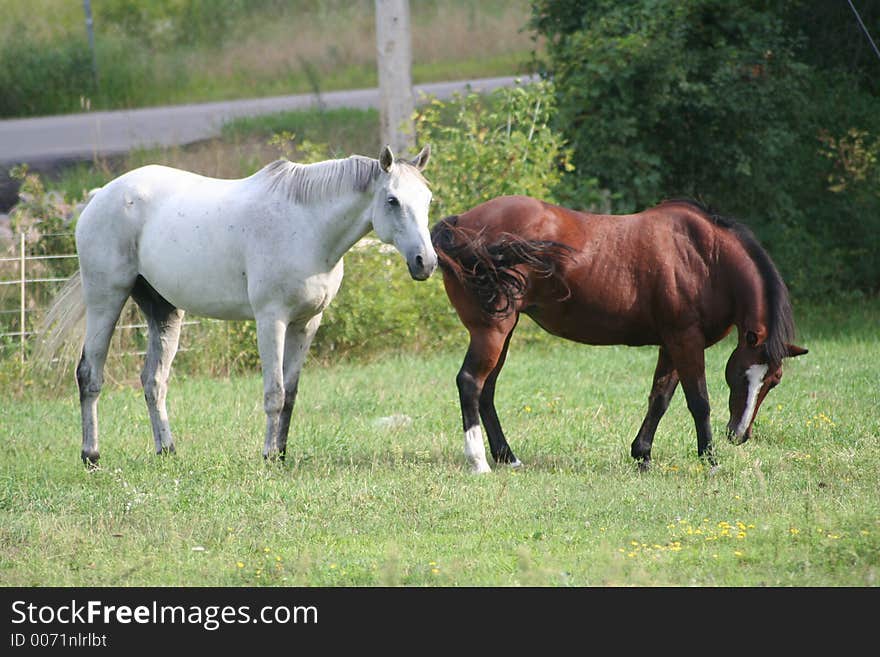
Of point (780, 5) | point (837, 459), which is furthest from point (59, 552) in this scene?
point (780, 5)

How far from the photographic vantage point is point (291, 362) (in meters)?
8.41

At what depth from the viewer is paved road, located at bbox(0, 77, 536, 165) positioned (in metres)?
18.5

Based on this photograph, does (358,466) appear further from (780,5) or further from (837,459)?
(780,5)

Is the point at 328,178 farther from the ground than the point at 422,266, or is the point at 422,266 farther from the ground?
the point at 328,178

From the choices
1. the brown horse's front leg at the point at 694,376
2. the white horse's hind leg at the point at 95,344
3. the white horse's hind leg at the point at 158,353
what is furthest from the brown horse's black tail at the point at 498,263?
the white horse's hind leg at the point at 95,344

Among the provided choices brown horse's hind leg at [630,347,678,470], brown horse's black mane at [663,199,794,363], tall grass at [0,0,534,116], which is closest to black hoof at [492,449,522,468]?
brown horse's hind leg at [630,347,678,470]

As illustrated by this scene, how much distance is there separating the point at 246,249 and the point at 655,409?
2880 millimetres

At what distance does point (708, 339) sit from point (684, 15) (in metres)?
7.84

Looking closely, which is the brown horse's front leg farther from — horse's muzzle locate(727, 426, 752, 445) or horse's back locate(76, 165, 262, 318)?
horse's back locate(76, 165, 262, 318)

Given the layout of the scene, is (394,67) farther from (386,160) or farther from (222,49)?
(222,49)

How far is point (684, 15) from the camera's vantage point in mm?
14961


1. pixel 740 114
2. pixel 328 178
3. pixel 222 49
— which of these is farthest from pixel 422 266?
pixel 222 49

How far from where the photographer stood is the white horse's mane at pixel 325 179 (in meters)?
7.89

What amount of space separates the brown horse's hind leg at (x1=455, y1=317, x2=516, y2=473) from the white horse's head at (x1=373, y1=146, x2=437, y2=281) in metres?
0.72
